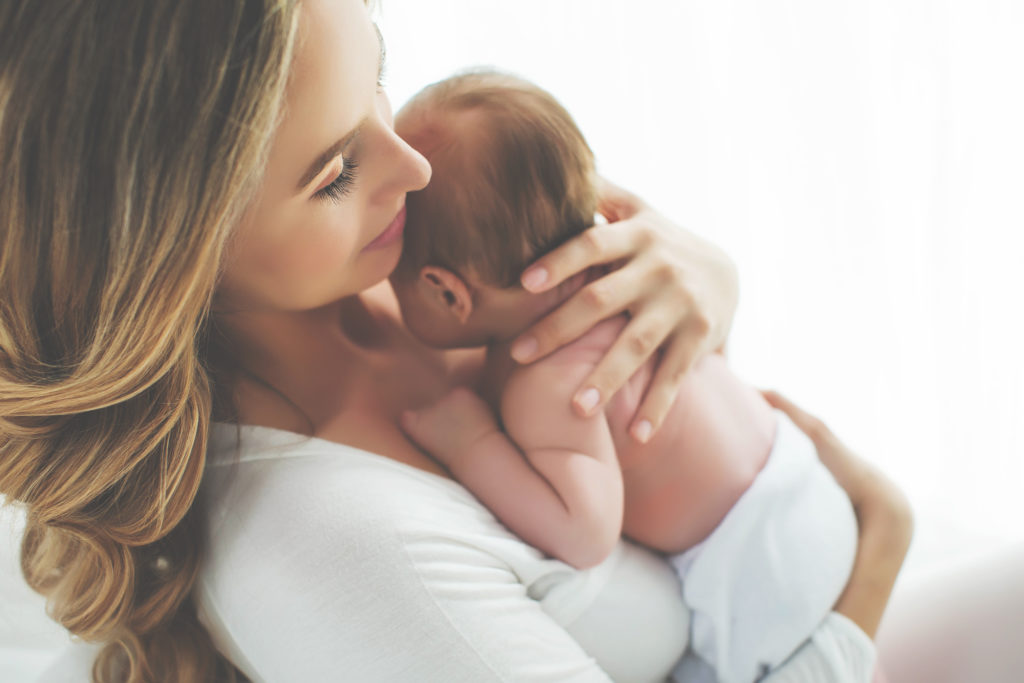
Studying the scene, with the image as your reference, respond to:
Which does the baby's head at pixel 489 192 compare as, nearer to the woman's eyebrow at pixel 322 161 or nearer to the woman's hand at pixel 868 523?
the woman's eyebrow at pixel 322 161

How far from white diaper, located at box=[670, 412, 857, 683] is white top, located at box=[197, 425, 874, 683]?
8.2 inches

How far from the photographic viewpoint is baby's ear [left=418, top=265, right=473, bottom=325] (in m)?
1.05

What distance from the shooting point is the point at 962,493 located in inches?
84.0

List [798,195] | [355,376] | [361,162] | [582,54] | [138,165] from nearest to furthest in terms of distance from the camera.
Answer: [138,165] < [361,162] < [355,376] < [582,54] < [798,195]

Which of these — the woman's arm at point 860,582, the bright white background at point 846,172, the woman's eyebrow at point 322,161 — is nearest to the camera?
the woman's eyebrow at point 322,161

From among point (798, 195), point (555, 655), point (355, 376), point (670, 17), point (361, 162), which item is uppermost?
point (670, 17)

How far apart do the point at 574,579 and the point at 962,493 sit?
1.61 m

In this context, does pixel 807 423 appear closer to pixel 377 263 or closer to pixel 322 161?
pixel 377 263

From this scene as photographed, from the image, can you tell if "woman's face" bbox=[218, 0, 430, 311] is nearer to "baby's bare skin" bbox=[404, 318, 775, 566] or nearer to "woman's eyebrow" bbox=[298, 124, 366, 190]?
"woman's eyebrow" bbox=[298, 124, 366, 190]

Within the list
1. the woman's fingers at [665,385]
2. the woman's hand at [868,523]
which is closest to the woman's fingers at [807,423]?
the woman's hand at [868,523]

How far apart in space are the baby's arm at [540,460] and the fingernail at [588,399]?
2 centimetres

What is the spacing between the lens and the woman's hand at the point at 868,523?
3.73 feet

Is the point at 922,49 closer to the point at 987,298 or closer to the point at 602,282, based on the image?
the point at 987,298

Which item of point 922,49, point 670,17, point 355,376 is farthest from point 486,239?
point 922,49
